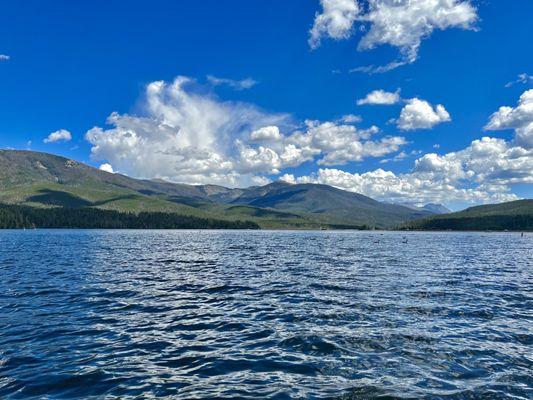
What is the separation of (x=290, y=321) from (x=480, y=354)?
12.6 m

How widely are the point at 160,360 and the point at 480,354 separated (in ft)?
57.6

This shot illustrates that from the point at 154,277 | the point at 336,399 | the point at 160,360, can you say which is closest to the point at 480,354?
the point at 336,399

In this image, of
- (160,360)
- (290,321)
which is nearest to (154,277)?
(290,321)

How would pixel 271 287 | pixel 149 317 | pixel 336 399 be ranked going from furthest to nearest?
pixel 271 287, pixel 149 317, pixel 336 399

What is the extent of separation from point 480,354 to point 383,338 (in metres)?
5.34

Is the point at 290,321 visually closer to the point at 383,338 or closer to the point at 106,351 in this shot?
the point at 383,338

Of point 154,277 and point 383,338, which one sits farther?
point 154,277

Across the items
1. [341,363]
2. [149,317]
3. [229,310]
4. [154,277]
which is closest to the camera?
[341,363]

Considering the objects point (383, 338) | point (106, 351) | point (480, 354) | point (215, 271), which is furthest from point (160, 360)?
point (215, 271)

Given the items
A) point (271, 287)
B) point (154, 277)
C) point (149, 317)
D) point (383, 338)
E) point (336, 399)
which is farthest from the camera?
point (154, 277)

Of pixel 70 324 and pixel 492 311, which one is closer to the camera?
pixel 70 324

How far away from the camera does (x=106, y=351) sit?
2183 centimetres

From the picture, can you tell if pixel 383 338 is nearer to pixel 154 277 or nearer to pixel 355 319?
pixel 355 319

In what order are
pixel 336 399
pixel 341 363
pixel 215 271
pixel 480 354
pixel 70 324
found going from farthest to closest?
pixel 215 271 → pixel 70 324 → pixel 480 354 → pixel 341 363 → pixel 336 399
